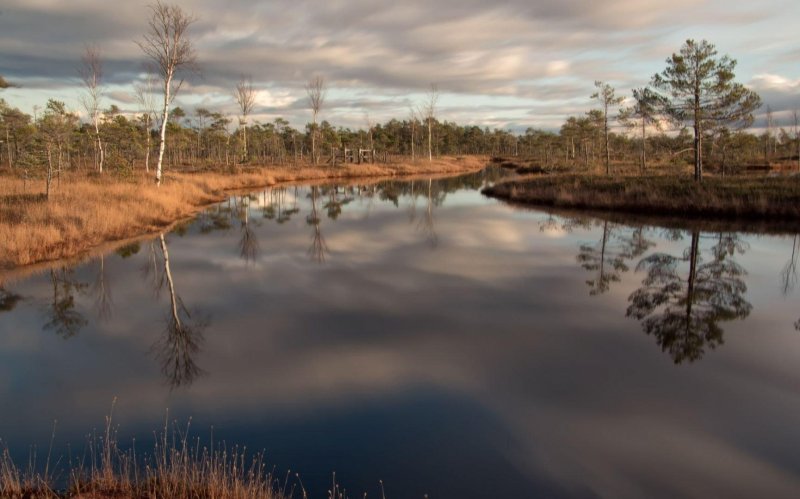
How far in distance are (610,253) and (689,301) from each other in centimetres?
563

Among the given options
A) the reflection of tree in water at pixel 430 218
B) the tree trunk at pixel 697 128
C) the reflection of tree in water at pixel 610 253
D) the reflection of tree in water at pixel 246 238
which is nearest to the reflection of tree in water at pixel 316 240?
the reflection of tree in water at pixel 246 238

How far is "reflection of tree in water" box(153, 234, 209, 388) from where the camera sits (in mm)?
7650

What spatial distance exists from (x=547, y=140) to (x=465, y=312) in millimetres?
89006

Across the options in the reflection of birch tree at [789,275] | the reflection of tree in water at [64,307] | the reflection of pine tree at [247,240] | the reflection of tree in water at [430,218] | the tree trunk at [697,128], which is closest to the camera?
the reflection of tree in water at [64,307]

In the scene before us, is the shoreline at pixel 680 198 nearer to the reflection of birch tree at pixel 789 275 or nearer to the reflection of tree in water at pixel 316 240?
the reflection of birch tree at pixel 789 275

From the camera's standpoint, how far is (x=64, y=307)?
10.9 m

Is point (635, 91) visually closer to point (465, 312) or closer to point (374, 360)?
point (465, 312)

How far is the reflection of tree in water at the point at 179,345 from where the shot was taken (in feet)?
25.1

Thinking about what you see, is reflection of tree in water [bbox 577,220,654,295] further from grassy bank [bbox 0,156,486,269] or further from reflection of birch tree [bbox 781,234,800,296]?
grassy bank [bbox 0,156,486,269]

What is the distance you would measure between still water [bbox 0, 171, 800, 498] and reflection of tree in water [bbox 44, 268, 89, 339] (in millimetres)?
67

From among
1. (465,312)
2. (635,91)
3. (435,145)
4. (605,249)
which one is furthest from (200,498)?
(435,145)

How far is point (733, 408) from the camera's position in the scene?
20.9ft

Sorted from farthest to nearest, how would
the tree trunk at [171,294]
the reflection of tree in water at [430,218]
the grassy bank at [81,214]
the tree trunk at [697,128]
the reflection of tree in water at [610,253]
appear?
the tree trunk at [697,128]
the reflection of tree in water at [430,218]
the grassy bank at [81,214]
the reflection of tree in water at [610,253]
the tree trunk at [171,294]

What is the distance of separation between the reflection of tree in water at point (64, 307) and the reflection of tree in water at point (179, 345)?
1678mm
